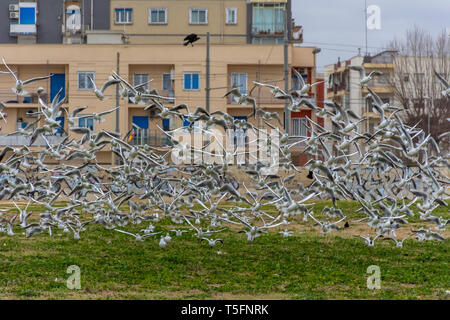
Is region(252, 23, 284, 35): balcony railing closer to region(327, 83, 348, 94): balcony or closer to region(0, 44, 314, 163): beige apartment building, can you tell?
region(0, 44, 314, 163): beige apartment building

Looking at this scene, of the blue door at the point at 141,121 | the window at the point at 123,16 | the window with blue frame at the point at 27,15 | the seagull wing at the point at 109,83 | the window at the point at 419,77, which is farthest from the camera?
the window at the point at 123,16

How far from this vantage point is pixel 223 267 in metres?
12.8

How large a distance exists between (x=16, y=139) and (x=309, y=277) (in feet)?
130

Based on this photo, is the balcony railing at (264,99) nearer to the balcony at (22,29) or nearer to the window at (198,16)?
the window at (198,16)

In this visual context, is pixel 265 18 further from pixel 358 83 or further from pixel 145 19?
pixel 358 83

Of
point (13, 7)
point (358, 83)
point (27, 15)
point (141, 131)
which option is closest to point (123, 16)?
point (27, 15)

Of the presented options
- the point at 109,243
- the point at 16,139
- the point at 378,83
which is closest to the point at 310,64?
the point at 378,83

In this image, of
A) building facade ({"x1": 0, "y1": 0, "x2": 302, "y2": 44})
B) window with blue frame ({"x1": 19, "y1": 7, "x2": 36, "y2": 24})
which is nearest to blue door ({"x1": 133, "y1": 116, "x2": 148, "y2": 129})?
building facade ({"x1": 0, "y1": 0, "x2": 302, "y2": 44})

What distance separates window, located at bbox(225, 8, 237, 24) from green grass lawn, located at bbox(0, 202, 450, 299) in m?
40.1

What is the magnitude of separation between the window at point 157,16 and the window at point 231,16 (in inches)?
184

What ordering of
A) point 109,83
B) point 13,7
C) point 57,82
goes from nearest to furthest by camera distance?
point 109,83
point 57,82
point 13,7

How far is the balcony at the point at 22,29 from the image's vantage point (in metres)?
54.7

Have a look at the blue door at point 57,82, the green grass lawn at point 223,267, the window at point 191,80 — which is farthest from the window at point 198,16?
the green grass lawn at point 223,267

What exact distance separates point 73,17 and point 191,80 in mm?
11233
